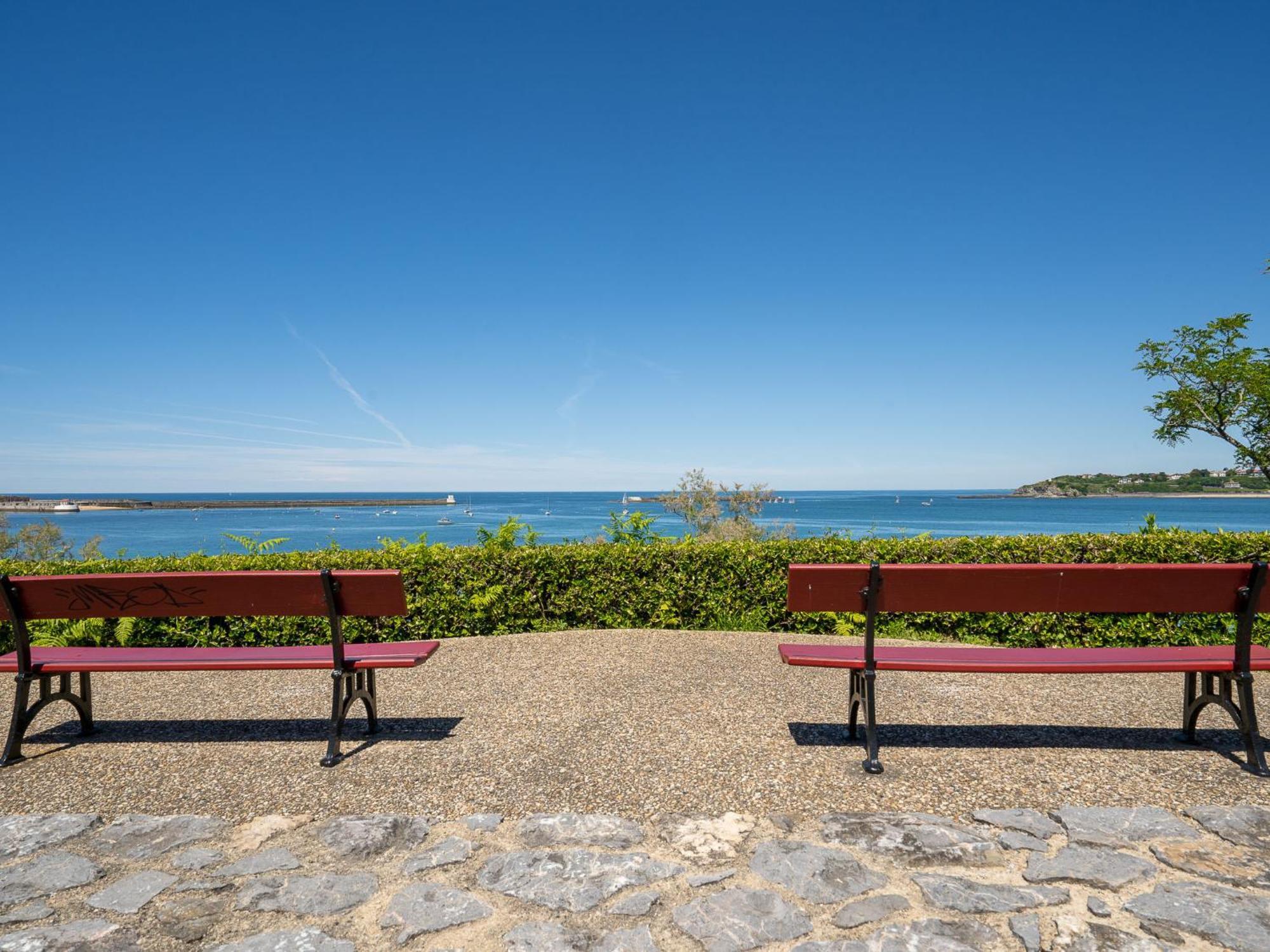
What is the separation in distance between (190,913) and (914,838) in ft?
9.98

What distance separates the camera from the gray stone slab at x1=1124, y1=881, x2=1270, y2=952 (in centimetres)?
261

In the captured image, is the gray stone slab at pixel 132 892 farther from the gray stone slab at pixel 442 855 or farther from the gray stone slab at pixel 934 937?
the gray stone slab at pixel 934 937

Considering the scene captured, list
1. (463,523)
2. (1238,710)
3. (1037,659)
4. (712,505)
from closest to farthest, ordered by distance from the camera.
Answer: (1238,710) → (1037,659) → (712,505) → (463,523)

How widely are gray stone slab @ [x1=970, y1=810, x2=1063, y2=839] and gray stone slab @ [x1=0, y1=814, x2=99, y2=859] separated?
4369 mm

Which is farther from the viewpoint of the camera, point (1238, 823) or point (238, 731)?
point (238, 731)

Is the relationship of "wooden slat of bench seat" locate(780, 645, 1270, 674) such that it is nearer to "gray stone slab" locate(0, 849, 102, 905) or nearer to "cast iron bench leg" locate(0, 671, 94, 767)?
"gray stone slab" locate(0, 849, 102, 905)

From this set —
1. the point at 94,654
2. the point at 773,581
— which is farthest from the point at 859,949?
the point at 773,581

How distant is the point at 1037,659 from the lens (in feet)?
14.6

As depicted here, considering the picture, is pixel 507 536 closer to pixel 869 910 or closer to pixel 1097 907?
pixel 869 910

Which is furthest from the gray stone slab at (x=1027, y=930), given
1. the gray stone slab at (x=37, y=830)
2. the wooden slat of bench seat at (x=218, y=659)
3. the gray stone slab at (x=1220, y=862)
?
the gray stone slab at (x=37, y=830)

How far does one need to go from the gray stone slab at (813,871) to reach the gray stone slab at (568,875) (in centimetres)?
40

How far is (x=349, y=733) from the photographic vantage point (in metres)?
5.09

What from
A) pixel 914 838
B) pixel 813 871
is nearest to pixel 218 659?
pixel 813 871

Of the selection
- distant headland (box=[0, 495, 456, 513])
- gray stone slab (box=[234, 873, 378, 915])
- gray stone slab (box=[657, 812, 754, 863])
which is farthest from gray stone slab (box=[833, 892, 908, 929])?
distant headland (box=[0, 495, 456, 513])
